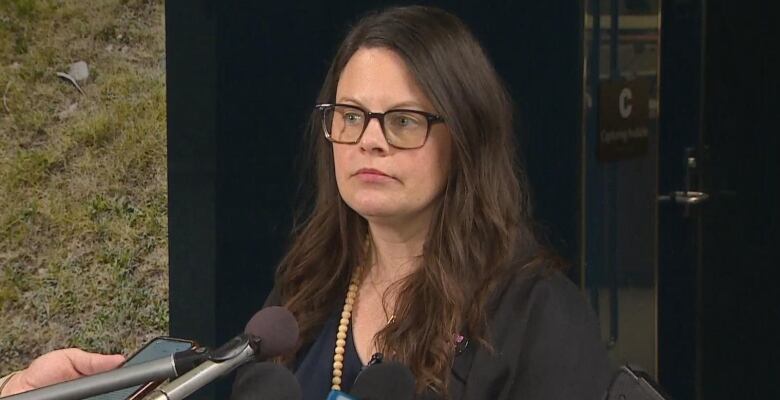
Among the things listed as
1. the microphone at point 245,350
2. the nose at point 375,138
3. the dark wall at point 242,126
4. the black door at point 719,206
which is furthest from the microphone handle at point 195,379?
the black door at point 719,206

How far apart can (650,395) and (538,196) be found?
208cm

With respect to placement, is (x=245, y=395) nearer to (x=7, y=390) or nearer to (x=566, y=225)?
(x=7, y=390)

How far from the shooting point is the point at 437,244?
61.1 inches

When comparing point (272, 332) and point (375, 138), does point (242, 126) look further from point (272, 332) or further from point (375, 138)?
point (272, 332)

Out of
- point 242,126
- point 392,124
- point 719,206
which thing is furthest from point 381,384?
point 719,206

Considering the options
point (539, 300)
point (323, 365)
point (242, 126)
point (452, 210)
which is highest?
point (242, 126)

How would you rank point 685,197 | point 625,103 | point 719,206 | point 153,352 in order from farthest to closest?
point 719,206, point 685,197, point 625,103, point 153,352

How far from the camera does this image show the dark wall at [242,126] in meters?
2.62

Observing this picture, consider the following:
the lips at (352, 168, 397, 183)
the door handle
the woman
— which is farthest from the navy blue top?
the door handle

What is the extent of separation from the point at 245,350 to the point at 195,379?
64 mm

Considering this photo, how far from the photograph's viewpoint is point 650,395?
0.88m

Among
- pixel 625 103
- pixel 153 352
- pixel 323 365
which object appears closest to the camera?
pixel 153 352

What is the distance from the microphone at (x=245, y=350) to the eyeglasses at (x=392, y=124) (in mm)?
441

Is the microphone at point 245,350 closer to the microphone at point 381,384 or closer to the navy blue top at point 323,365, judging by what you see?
the microphone at point 381,384
